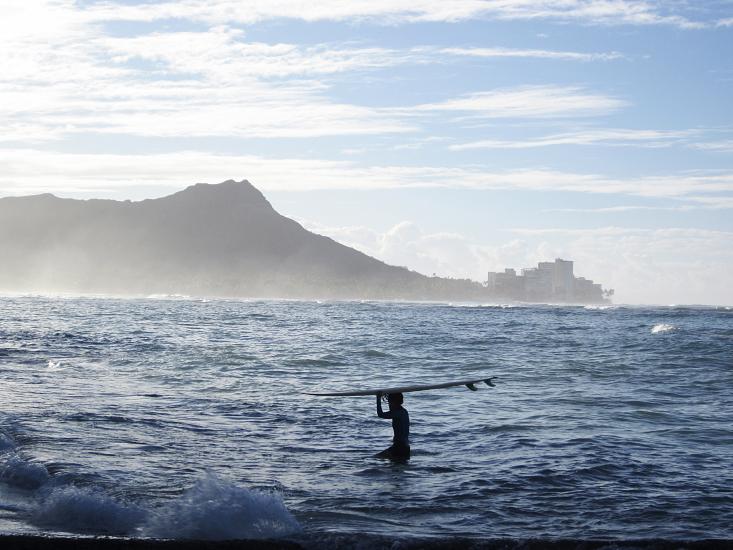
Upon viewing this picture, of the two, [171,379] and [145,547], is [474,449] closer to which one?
[145,547]

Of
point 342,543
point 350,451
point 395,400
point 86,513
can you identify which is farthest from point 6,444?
point 342,543

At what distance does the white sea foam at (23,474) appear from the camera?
13266 mm

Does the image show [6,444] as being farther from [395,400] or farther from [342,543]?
[342,543]

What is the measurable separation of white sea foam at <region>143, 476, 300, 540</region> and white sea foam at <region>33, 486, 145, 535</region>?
34 centimetres

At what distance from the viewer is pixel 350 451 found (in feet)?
57.2

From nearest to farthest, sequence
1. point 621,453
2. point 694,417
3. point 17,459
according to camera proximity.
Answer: point 17,459 < point 621,453 < point 694,417

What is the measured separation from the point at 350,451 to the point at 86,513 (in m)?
7.05

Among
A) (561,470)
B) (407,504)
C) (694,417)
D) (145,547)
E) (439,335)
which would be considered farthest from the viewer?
(439,335)

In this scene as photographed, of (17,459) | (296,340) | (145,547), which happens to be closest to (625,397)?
(17,459)

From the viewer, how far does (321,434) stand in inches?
770

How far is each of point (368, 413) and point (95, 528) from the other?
12.8 meters

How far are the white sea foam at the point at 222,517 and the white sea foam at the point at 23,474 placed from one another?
119 inches

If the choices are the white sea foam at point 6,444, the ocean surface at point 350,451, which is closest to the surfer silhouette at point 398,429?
the ocean surface at point 350,451

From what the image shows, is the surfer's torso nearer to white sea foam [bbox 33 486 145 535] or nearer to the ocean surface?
the ocean surface
